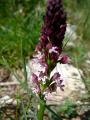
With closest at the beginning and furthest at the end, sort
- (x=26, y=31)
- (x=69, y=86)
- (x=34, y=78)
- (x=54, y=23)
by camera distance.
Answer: (x=54, y=23) → (x=34, y=78) → (x=69, y=86) → (x=26, y=31)

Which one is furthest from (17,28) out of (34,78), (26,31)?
(34,78)

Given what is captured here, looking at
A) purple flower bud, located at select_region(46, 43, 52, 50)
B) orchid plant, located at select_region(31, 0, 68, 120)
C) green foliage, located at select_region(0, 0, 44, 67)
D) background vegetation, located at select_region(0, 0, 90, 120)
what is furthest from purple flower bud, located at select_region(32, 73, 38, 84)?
green foliage, located at select_region(0, 0, 44, 67)

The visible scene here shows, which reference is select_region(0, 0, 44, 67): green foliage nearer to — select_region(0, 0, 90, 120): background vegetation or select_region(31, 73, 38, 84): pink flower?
select_region(0, 0, 90, 120): background vegetation

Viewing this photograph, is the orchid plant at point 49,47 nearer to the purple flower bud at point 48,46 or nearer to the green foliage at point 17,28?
the purple flower bud at point 48,46

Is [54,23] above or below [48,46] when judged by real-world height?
above

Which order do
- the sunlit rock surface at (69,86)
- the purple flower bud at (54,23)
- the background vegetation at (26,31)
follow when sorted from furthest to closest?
the background vegetation at (26,31) < the sunlit rock surface at (69,86) < the purple flower bud at (54,23)

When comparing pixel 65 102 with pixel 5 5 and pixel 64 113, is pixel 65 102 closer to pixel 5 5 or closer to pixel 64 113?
pixel 64 113

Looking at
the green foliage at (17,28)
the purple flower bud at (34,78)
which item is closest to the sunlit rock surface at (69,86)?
the green foliage at (17,28)

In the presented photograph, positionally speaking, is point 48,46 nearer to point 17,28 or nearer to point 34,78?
point 34,78
